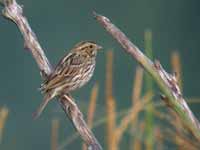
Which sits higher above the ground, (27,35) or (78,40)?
(27,35)

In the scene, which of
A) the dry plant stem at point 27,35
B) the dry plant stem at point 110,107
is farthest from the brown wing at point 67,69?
the dry plant stem at point 27,35

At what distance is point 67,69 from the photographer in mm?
4711

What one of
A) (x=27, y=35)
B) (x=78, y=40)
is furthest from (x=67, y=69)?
(x=78, y=40)

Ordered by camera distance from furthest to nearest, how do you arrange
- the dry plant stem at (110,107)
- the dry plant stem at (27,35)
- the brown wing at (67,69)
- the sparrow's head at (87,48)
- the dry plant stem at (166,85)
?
the sparrow's head at (87,48), the brown wing at (67,69), the dry plant stem at (110,107), the dry plant stem at (27,35), the dry plant stem at (166,85)

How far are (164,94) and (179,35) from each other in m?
5.22

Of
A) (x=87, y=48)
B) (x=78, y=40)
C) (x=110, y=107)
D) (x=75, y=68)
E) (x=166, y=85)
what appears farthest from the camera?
(x=78, y=40)

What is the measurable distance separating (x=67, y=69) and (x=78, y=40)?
2.25 meters

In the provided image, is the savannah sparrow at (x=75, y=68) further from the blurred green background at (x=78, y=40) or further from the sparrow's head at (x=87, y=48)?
the blurred green background at (x=78, y=40)

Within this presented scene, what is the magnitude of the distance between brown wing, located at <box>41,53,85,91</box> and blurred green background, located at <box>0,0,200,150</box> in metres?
1.96

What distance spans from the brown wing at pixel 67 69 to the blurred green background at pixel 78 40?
6.42ft

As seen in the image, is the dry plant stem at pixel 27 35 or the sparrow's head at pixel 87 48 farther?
the sparrow's head at pixel 87 48

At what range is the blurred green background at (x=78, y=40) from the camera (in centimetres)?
695

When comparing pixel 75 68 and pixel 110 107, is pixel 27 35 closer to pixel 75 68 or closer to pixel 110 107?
pixel 110 107

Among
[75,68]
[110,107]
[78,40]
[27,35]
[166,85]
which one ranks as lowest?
[78,40]
